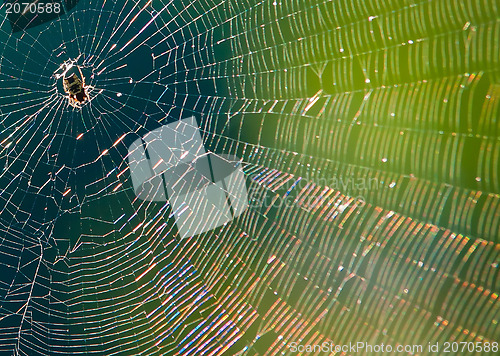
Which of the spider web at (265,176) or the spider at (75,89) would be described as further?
the spider at (75,89)

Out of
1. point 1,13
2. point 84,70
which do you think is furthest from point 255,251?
point 1,13

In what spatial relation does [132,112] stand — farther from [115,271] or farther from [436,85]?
[436,85]

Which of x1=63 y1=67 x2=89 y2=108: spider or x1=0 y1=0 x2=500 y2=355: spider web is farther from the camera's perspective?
x1=63 y1=67 x2=89 y2=108: spider

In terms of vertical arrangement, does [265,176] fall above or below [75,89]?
below

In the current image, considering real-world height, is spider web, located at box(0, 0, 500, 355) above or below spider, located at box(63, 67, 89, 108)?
below

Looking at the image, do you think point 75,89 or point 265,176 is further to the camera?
point 75,89
